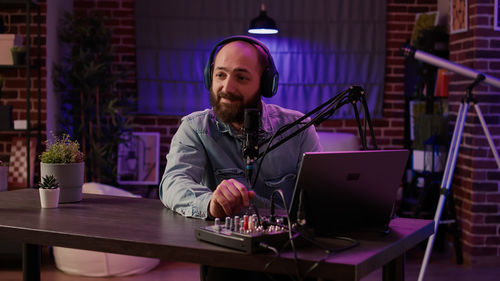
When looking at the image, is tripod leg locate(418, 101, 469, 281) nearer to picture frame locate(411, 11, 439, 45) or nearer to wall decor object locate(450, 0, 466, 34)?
wall decor object locate(450, 0, 466, 34)

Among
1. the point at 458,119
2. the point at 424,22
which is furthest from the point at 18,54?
the point at 424,22

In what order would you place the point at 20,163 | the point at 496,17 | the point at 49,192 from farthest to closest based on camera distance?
the point at 20,163 < the point at 496,17 < the point at 49,192

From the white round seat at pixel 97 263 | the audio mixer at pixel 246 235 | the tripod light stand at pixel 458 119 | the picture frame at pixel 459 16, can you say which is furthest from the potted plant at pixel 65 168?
the picture frame at pixel 459 16

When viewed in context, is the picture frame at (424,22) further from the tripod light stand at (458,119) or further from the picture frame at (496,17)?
the tripod light stand at (458,119)

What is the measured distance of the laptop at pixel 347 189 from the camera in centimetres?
132

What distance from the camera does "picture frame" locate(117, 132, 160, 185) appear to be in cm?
518

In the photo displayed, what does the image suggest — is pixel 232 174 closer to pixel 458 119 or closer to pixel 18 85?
pixel 458 119

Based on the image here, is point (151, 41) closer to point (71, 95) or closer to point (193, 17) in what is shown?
point (193, 17)

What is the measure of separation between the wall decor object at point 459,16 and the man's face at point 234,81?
95.8 inches

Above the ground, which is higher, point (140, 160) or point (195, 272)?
point (140, 160)

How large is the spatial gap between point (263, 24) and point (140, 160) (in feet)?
5.28

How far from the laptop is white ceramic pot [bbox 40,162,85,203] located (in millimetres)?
877

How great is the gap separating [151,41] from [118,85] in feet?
1.63

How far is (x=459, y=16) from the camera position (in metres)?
4.05
